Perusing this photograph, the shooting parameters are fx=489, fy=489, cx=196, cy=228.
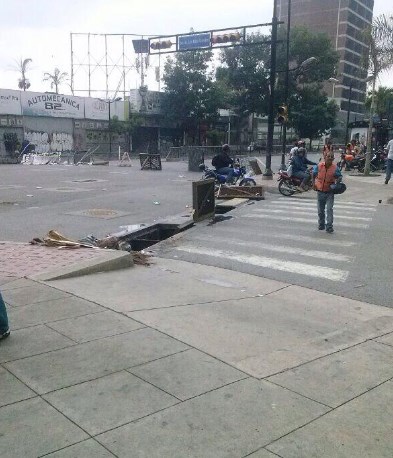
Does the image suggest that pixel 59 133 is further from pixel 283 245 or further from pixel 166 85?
pixel 283 245

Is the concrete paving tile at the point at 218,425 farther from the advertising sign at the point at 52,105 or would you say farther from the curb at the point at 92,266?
the advertising sign at the point at 52,105

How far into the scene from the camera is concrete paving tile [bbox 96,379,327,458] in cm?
288

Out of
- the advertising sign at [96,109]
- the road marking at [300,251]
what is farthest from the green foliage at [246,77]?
the road marking at [300,251]

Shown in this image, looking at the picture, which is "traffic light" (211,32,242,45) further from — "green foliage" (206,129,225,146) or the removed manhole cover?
"green foliage" (206,129,225,146)

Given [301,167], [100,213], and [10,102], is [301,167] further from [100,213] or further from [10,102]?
[10,102]

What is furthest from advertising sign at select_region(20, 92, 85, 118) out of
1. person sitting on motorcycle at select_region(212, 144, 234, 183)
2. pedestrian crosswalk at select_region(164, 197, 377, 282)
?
pedestrian crosswalk at select_region(164, 197, 377, 282)

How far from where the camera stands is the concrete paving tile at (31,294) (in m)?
5.50

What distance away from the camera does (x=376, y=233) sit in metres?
10.4

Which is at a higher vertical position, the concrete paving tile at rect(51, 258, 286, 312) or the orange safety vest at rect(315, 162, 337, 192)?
the orange safety vest at rect(315, 162, 337, 192)

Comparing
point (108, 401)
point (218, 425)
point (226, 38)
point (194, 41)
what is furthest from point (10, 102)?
point (218, 425)

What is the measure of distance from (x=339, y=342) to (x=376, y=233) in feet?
20.6

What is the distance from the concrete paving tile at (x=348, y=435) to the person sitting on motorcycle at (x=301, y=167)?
1408cm

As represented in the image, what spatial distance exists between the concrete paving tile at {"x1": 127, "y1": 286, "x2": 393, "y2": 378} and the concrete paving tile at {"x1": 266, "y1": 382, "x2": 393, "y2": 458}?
2.45 feet

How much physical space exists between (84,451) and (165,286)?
374 centimetres
